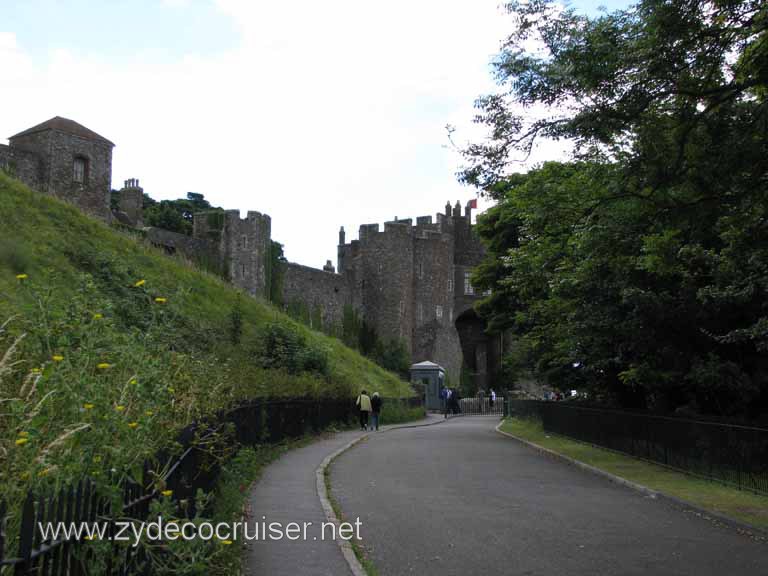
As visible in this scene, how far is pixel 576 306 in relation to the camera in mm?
18797

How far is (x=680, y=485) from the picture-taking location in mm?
13523

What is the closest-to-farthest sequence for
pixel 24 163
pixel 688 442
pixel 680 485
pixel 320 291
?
pixel 680 485 → pixel 688 442 → pixel 24 163 → pixel 320 291

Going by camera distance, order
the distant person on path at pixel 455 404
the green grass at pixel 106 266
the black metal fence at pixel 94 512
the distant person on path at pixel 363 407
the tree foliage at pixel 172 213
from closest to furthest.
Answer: the black metal fence at pixel 94 512 < the green grass at pixel 106 266 < the distant person on path at pixel 363 407 < the distant person on path at pixel 455 404 < the tree foliage at pixel 172 213

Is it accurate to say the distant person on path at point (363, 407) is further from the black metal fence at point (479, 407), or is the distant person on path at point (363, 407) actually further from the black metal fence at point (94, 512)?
the black metal fence at point (479, 407)

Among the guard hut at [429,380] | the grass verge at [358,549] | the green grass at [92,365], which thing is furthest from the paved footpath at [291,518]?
the guard hut at [429,380]

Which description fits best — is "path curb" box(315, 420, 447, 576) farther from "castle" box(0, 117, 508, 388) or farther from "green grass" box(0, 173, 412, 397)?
"castle" box(0, 117, 508, 388)

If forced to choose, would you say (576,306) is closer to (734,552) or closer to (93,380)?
(734,552)

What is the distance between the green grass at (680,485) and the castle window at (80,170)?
90.6 ft

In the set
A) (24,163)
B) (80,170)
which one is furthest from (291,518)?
(80,170)

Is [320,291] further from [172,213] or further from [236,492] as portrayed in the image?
[236,492]

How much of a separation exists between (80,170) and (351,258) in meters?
35.3

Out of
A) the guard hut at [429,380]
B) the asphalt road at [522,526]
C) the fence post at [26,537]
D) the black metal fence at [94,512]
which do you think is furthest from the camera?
the guard hut at [429,380]

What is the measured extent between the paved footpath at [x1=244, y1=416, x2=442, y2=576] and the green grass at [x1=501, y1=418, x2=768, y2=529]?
5.26 metres

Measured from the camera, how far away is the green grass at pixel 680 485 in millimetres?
11035
